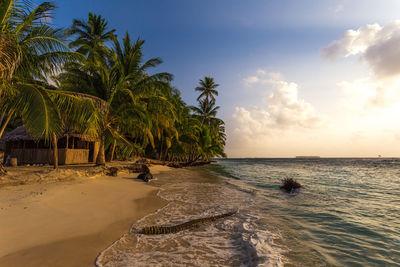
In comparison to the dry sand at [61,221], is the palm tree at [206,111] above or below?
above

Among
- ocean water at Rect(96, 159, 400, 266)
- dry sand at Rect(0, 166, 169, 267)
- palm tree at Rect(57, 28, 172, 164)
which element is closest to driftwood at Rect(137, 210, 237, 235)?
ocean water at Rect(96, 159, 400, 266)

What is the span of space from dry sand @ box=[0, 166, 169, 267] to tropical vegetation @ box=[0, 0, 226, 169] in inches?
87.3

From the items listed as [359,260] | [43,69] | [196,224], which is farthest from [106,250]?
[43,69]

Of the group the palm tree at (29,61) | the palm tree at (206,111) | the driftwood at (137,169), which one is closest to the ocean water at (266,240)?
the palm tree at (29,61)

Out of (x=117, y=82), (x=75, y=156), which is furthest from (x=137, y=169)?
(x=117, y=82)

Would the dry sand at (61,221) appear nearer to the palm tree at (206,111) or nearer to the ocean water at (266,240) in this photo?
the ocean water at (266,240)

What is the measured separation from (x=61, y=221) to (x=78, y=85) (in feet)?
38.1

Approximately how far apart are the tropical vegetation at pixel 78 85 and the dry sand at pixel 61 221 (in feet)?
7.28

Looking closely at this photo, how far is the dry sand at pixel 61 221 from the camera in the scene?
298 centimetres

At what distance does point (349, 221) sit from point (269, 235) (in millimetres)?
3090

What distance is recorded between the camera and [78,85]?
43.1ft

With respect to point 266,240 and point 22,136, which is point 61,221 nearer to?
point 266,240

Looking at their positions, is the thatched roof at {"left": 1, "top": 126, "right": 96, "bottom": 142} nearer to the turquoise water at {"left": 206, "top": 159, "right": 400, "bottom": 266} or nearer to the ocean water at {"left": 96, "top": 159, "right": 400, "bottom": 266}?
the ocean water at {"left": 96, "top": 159, "right": 400, "bottom": 266}

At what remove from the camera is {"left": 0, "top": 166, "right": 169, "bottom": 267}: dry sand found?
9.77 feet
